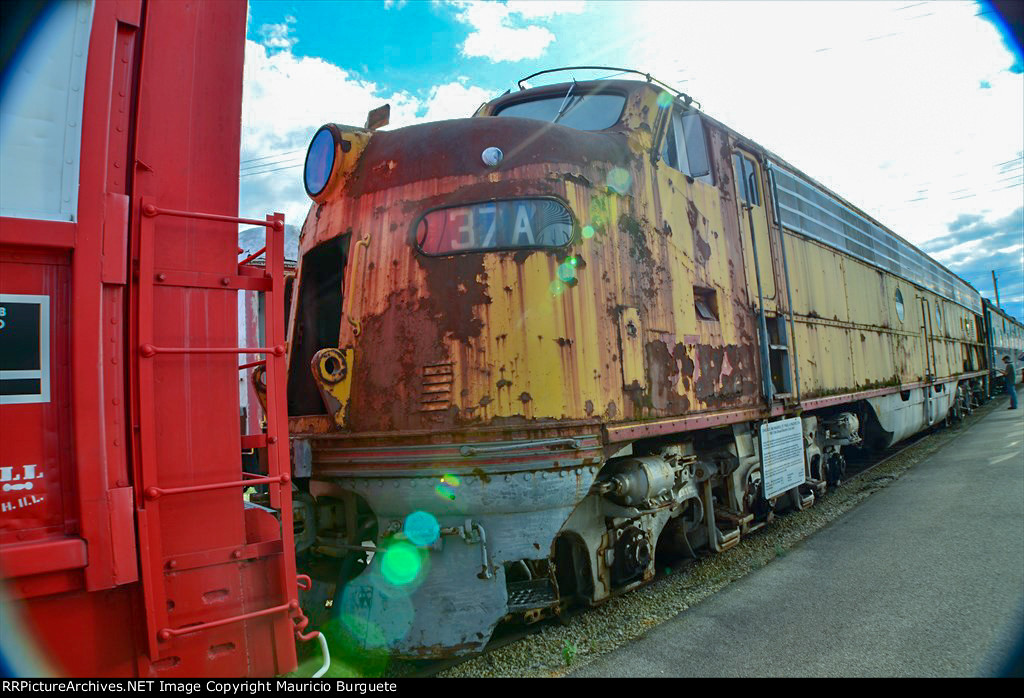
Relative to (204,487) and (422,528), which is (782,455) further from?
(204,487)

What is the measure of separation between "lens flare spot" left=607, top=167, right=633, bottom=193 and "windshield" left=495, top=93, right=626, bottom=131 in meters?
0.77

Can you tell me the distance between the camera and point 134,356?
2275 millimetres

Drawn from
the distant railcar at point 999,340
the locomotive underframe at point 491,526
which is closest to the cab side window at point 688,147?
the locomotive underframe at point 491,526

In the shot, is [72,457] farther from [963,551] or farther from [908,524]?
[908,524]

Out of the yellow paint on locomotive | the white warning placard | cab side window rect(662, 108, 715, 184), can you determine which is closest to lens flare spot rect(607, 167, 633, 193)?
the yellow paint on locomotive

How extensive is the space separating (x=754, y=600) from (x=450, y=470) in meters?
2.39

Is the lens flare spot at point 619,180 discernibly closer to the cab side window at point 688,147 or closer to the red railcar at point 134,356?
the cab side window at point 688,147

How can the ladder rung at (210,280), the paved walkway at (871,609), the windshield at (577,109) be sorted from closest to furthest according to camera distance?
the ladder rung at (210,280)
the paved walkway at (871,609)
the windshield at (577,109)

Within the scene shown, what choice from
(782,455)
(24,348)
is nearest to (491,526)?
(24,348)

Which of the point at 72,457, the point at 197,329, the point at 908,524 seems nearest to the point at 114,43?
the point at 197,329

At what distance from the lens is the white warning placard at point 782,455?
5977mm

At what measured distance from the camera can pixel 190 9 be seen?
2.53 metres

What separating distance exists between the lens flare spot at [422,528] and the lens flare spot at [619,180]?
2409 mm

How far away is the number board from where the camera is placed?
2.01 metres
